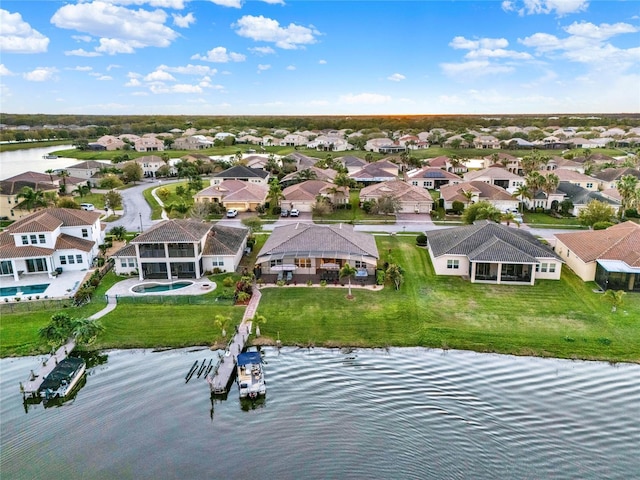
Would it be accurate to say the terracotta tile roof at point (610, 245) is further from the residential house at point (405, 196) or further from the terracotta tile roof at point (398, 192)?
the terracotta tile roof at point (398, 192)

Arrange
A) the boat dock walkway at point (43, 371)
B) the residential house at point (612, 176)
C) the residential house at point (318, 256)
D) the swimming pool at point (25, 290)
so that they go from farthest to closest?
the residential house at point (612, 176) → the residential house at point (318, 256) → the swimming pool at point (25, 290) → the boat dock walkway at point (43, 371)

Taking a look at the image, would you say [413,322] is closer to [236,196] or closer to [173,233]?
[173,233]

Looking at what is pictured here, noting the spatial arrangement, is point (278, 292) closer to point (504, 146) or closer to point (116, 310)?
point (116, 310)

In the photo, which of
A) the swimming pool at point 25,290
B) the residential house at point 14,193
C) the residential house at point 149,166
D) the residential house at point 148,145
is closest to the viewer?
the swimming pool at point 25,290

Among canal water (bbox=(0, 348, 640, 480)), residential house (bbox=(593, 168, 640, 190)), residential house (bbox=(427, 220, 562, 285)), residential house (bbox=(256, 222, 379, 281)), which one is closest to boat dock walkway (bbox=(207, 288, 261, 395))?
canal water (bbox=(0, 348, 640, 480))

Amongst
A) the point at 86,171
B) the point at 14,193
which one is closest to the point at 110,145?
the point at 86,171

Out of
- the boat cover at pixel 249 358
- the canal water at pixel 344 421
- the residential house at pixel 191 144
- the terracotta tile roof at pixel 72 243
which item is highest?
the residential house at pixel 191 144

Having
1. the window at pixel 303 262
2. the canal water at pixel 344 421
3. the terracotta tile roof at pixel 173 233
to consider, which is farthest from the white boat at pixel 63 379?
the window at pixel 303 262
